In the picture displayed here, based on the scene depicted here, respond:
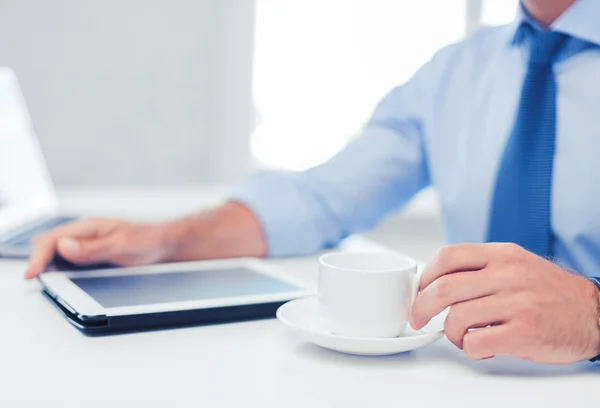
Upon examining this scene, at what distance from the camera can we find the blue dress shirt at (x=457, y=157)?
892mm

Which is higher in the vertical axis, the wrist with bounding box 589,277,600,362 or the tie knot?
the tie knot

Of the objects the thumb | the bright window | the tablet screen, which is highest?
the bright window

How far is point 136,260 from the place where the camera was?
91cm

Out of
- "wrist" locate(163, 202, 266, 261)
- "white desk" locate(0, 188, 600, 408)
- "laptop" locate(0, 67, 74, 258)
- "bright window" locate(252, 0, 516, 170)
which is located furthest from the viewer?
"bright window" locate(252, 0, 516, 170)

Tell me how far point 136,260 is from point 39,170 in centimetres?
57

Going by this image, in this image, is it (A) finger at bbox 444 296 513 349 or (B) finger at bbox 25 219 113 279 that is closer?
(A) finger at bbox 444 296 513 349

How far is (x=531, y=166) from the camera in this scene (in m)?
0.85

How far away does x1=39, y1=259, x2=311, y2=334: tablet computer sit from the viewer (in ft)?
2.12

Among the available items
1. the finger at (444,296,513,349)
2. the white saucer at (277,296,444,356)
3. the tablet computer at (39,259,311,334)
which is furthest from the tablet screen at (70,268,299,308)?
the finger at (444,296,513,349)

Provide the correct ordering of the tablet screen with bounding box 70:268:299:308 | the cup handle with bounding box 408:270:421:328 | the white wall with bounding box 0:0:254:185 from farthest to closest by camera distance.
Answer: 1. the white wall with bounding box 0:0:254:185
2. the tablet screen with bounding box 70:268:299:308
3. the cup handle with bounding box 408:270:421:328

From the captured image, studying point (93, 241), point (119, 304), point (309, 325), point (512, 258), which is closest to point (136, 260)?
point (93, 241)

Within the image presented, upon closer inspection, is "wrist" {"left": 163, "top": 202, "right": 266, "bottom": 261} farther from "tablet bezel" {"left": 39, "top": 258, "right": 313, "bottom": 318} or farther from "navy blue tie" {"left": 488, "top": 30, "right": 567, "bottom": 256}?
"navy blue tie" {"left": 488, "top": 30, "right": 567, "bottom": 256}

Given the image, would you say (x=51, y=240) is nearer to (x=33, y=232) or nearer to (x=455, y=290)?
(x=33, y=232)

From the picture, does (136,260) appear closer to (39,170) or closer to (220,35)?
(39,170)
